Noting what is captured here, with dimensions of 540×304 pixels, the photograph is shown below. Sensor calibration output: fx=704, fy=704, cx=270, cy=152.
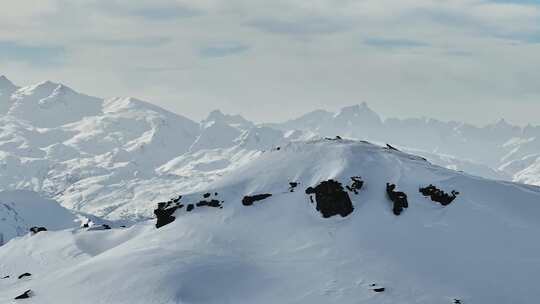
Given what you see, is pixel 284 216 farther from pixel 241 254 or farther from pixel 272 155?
pixel 272 155

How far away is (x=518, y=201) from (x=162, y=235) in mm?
40702

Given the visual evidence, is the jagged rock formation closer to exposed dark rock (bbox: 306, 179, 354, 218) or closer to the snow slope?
the snow slope

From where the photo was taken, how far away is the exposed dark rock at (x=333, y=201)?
256 feet

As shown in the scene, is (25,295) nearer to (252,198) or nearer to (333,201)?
(252,198)

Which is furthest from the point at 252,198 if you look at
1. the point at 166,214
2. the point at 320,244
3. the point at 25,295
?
the point at 25,295

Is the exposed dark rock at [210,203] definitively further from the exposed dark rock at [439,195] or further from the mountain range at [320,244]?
the exposed dark rock at [439,195]

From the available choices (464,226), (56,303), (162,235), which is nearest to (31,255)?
(162,235)

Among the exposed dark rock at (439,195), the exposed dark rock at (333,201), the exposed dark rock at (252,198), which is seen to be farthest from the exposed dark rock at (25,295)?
the exposed dark rock at (439,195)

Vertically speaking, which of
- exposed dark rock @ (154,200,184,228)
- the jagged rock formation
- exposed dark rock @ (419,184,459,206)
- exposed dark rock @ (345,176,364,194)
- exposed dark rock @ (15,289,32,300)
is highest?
exposed dark rock @ (345,176,364,194)

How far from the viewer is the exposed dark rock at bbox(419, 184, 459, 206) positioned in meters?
77.3

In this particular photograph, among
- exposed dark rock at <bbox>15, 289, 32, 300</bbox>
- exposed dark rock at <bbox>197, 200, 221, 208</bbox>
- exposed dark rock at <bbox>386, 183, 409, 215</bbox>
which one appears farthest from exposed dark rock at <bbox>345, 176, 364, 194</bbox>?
exposed dark rock at <bbox>15, 289, 32, 300</bbox>

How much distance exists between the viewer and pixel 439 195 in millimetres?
78062

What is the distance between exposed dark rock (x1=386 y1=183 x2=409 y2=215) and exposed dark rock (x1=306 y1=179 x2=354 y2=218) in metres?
4.60

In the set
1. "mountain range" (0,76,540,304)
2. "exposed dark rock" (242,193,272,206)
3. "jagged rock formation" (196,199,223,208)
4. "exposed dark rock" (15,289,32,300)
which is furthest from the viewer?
"jagged rock formation" (196,199,223,208)
